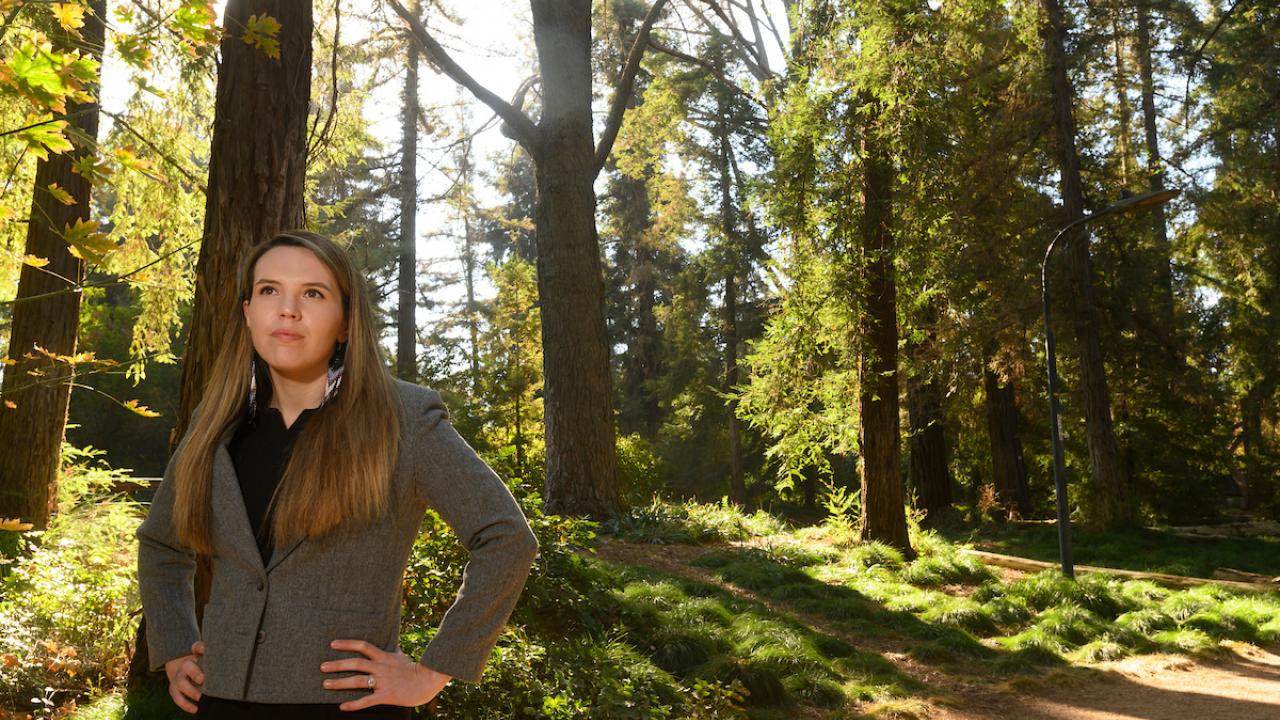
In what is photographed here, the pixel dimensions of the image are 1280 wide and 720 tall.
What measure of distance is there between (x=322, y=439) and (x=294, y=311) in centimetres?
30

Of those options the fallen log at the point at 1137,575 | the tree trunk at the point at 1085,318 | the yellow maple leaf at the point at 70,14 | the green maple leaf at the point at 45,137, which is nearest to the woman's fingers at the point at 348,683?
the green maple leaf at the point at 45,137

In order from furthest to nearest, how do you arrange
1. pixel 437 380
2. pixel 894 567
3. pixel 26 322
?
pixel 437 380 < pixel 894 567 < pixel 26 322

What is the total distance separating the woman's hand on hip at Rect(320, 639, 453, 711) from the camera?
200cm

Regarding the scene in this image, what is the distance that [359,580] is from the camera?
2.06 m

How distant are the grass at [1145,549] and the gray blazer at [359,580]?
1513 centimetres

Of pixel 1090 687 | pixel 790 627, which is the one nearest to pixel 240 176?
pixel 790 627

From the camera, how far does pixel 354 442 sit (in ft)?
6.75

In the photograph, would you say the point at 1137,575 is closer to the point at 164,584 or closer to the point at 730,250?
the point at 164,584

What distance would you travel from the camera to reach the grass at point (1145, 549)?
50.5ft

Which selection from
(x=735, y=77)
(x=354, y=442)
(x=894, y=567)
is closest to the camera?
(x=354, y=442)

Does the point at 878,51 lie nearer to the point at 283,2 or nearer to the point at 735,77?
the point at 283,2

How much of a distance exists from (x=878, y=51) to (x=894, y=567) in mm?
6853

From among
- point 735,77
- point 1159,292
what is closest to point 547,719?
point 1159,292

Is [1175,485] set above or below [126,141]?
below
